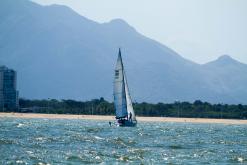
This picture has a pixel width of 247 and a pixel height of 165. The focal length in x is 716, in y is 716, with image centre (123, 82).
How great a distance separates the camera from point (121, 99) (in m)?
124

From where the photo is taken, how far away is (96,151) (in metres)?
63.1

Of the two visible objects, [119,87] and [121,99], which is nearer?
[119,87]

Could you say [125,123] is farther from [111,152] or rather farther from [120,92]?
[111,152]

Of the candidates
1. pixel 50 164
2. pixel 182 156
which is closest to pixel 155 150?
pixel 182 156

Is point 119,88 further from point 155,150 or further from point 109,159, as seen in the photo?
point 109,159

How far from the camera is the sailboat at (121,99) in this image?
123188 mm

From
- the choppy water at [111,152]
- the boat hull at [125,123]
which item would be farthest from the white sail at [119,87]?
the choppy water at [111,152]

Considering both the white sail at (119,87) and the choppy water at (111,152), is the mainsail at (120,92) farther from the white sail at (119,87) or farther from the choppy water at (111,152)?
the choppy water at (111,152)

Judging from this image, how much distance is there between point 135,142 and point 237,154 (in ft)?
48.5

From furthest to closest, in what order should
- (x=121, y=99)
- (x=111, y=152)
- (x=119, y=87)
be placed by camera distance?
(x=121, y=99), (x=119, y=87), (x=111, y=152)

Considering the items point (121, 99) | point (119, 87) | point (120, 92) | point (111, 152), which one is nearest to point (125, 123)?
point (121, 99)

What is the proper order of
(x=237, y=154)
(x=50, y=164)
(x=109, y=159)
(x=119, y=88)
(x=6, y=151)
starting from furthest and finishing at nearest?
(x=119, y=88) → (x=237, y=154) → (x=6, y=151) → (x=109, y=159) → (x=50, y=164)

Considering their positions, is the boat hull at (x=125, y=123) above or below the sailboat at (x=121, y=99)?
below

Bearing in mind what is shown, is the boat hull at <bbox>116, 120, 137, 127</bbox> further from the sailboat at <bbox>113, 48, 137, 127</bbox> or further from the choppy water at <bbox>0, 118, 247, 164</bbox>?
the choppy water at <bbox>0, 118, 247, 164</bbox>
